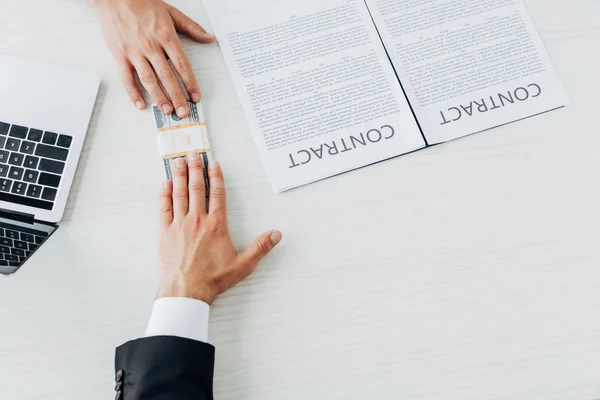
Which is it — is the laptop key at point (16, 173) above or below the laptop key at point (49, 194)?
above

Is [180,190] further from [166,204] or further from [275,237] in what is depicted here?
[275,237]

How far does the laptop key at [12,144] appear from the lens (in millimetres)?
739

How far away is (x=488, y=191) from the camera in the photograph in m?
0.76

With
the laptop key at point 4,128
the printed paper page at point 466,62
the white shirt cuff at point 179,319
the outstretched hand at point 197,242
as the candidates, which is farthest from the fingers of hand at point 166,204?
the printed paper page at point 466,62

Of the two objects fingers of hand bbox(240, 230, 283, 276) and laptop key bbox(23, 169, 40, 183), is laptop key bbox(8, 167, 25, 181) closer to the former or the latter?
laptop key bbox(23, 169, 40, 183)

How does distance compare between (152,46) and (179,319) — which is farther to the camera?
(152,46)

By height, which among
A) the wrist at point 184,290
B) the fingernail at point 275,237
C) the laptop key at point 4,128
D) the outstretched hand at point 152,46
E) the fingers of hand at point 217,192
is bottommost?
the wrist at point 184,290

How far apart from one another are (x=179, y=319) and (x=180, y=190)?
173mm

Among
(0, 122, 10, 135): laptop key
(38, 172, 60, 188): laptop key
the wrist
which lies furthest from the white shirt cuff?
(0, 122, 10, 135): laptop key

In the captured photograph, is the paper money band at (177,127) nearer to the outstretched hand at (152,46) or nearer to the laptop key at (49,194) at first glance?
the outstretched hand at (152,46)

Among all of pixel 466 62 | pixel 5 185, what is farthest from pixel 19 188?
pixel 466 62

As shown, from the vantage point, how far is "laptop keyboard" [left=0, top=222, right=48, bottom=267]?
2.32 ft

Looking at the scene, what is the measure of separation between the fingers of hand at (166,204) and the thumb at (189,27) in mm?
228

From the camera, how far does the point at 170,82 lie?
2.58ft
